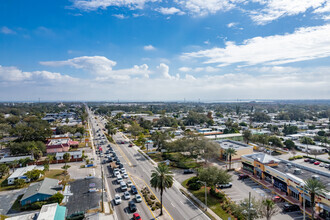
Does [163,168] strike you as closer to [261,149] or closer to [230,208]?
[230,208]

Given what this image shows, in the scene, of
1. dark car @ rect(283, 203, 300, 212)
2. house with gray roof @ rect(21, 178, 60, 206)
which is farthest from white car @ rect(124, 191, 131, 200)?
dark car @ rect(283, 203, 300, 212)

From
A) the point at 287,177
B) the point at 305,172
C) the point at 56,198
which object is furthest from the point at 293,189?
the point at 56,198

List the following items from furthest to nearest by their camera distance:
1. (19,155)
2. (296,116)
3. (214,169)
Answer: (296,116), (19,155), (214,169)

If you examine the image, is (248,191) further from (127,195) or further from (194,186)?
(127,195)

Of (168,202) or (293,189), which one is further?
(293,189)

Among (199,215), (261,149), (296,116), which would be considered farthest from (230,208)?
(296,116)

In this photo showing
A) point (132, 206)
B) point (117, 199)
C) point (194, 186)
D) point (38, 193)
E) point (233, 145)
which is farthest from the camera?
point (233, 145)

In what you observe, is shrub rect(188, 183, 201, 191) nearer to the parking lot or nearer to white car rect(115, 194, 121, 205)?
the parking lot
